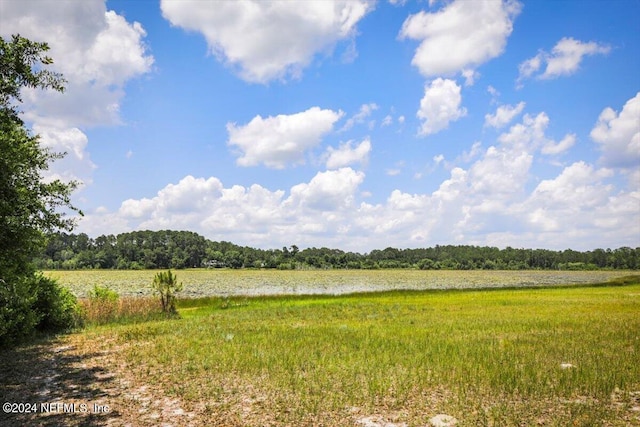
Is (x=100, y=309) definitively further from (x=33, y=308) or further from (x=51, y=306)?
(x=33, y=308)

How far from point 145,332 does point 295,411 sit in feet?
45.3

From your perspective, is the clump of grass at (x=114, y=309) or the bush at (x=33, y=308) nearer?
the bush at (x=33, y=308)

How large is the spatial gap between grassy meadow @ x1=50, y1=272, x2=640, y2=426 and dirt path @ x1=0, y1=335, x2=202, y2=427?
12.4 inches

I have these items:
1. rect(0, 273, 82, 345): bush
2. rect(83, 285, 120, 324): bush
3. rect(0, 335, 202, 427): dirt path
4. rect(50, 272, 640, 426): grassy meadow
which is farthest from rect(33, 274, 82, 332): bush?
rect(0, 335, 202, 427): dirt path

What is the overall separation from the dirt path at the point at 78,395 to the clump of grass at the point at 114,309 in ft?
34.5

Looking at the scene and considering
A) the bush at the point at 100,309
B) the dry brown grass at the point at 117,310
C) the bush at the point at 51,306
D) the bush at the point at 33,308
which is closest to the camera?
the bush at the point at 33,308

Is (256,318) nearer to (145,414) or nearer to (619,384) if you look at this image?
(145,414)

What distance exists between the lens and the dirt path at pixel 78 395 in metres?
8.95

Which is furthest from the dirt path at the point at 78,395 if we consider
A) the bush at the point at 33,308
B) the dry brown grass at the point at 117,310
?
the dry brown grass at the point at 117,310

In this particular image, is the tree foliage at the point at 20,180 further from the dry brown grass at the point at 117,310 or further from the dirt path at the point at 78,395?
the dry brown grass at the point at 117,310

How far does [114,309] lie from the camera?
90.2 ft

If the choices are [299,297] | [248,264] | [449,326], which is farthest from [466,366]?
[248,264]

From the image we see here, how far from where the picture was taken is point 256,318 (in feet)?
89.1

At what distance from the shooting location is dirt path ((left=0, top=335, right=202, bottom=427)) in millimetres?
8953
